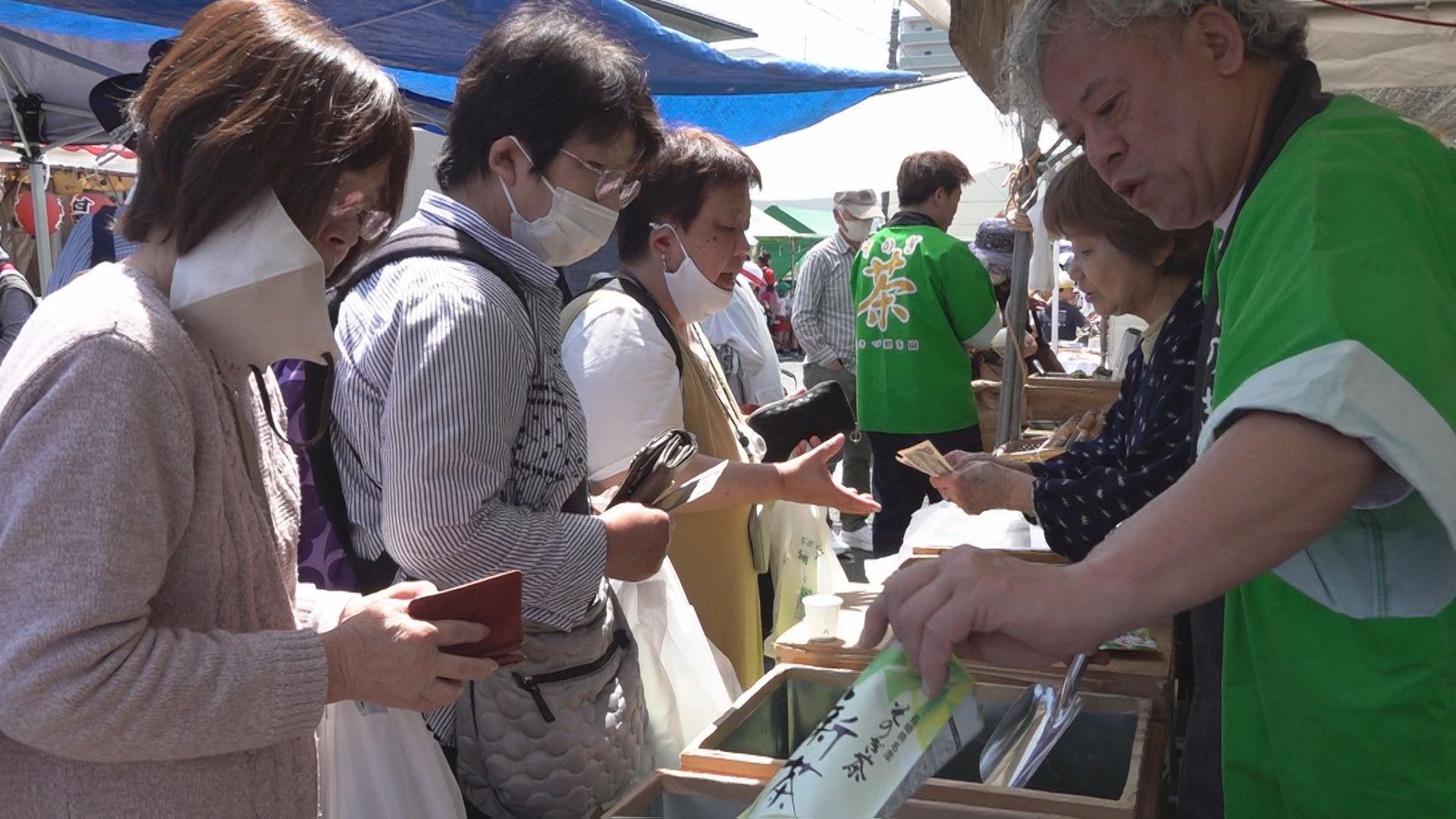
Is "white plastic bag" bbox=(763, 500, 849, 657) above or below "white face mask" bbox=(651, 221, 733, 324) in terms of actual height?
below

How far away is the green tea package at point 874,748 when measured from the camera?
941 mm

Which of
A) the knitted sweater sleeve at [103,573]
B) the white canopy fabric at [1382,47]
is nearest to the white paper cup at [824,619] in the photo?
the knitted sweater sleeve at [103,573]

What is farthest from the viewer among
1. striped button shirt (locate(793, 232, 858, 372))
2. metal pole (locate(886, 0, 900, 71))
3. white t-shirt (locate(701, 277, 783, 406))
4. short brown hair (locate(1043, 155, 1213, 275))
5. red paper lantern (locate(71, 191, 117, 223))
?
metal pole (locate(886, 0, 900, 71))

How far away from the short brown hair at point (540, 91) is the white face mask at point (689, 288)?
0.75 meters

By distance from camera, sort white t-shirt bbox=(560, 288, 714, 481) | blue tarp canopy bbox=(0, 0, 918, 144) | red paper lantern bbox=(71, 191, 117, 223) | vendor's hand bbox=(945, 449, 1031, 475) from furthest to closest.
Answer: red paper lantern bbox=(71, 191, 117, 223)
blue tarp canopy bbox=(0, 0, 918, 144)
vendor's hand bbox=(945, 449, 1031, 475)
white t-shirt bbox=(560, 288, 714, 481)

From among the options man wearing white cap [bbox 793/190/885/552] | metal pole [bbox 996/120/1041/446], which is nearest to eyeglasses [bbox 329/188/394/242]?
metal pole [bbox 996/120/1041/446]

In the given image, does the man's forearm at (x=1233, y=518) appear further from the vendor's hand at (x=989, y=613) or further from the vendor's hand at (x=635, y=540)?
the vendor's hand at (x=635, y=540)

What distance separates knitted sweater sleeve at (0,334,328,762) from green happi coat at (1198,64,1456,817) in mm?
973

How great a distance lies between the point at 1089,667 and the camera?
188cm

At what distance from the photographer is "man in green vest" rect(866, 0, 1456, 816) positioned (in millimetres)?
930

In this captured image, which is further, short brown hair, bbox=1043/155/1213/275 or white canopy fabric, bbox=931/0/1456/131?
white canopy fabric, bbox=931/0/1456/131

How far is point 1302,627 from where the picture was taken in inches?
44.1

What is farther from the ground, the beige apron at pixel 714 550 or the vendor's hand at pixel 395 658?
the vendor's hand at pixel 395 658

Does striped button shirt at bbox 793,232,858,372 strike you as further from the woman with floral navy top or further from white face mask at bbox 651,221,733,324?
white face mask at bbox 651,221,733,324
